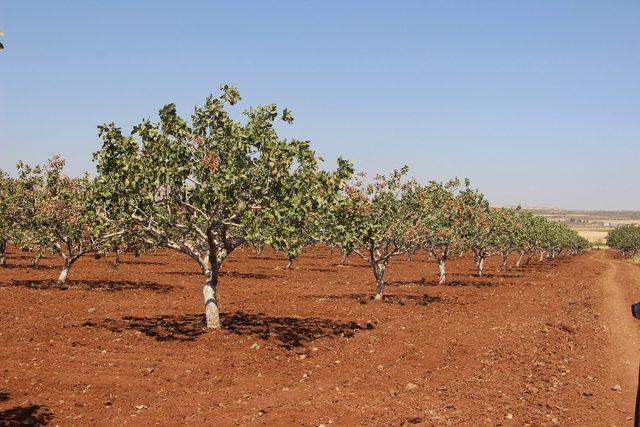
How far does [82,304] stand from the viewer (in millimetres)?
28594

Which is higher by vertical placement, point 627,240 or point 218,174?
point 218,174

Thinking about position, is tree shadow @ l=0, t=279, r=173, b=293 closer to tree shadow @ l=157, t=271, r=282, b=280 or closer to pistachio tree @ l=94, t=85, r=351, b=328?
tree shadow @ l=157, t=271, r=282, b=280

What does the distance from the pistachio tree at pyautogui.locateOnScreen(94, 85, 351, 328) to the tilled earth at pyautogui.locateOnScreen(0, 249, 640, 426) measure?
4585 mm

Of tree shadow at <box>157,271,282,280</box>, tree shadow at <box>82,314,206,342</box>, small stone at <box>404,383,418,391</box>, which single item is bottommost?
small stone at <box>404,383,418,391</box>

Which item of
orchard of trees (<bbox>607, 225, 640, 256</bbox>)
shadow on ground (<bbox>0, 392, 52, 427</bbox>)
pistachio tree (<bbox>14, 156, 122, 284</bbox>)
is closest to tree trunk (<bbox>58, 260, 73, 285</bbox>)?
pistachio tree (<bbox>14, 156, 122, 284</bbox>)

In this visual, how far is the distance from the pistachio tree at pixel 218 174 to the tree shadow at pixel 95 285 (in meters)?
17.8

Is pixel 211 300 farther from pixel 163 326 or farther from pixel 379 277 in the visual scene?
pixel 379 277

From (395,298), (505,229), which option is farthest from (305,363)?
(505,229)

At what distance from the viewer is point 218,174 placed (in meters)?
18.8

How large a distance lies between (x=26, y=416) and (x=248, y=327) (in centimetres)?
1096

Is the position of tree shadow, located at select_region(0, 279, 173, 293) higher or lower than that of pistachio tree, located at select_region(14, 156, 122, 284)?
lower

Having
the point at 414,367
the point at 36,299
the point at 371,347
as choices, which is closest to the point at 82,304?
the point at 36,299

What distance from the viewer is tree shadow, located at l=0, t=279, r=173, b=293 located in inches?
1405

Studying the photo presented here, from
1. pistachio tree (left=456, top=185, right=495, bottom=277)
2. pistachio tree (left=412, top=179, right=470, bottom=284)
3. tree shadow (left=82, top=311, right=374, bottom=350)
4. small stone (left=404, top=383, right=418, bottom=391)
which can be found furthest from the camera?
pistachio tree (left=456, top=185, right=495, bottom=277)
